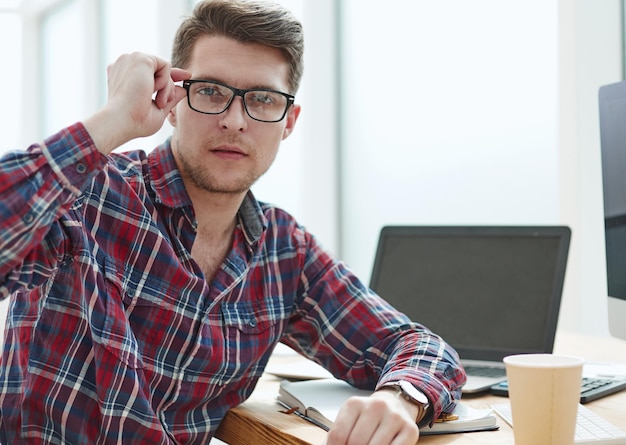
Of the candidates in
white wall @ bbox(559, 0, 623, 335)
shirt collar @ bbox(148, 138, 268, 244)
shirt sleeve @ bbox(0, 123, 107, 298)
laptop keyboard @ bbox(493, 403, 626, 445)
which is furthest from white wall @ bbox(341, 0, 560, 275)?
shirt sleeve @ bbox(0, 123, 107, 298)

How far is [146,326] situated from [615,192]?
0.75 metres

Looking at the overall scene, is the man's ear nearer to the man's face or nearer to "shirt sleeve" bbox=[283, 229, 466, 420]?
the man's face

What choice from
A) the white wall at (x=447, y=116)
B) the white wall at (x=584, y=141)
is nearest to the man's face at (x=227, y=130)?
the white wall at (x=584, y=141)

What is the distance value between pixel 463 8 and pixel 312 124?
76cm

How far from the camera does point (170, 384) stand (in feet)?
3.96

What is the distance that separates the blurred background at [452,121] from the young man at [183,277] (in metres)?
0.91

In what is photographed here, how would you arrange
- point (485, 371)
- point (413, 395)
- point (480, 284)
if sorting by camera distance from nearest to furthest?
1. point (413, 395)
2. point (485, 371)
3. point (480, 284)

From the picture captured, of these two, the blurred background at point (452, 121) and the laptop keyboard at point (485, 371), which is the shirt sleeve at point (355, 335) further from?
the blurred background at point (452, 121)

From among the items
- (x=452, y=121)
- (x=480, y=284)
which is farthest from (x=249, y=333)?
(x=452, y=121)

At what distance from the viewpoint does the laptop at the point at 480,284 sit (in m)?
1.48

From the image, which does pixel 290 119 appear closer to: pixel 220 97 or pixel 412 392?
pixel 220 97

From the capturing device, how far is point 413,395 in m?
1.05

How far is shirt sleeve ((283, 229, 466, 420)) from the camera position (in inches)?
47.1

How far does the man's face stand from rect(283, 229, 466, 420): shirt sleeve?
0.20m
